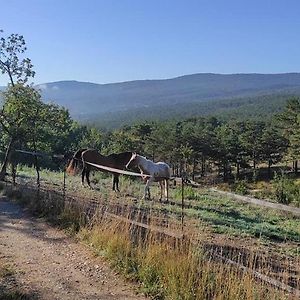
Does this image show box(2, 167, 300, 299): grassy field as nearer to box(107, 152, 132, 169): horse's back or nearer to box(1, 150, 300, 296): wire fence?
box(1, 150, 300, 296): wire fence

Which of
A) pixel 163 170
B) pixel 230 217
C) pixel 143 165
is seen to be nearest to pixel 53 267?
pixel 230 217

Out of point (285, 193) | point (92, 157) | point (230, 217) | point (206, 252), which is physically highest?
point (92, 157)

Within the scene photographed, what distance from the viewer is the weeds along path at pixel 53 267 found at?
5.10 m

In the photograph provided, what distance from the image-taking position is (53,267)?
595 cm

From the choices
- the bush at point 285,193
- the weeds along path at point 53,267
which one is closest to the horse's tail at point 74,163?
the weeds along path at point 53,267

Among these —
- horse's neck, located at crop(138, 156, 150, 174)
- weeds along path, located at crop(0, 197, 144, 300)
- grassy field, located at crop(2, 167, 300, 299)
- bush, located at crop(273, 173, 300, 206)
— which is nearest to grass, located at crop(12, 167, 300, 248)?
grassy field, located at crop(2, 167, 300, 299)

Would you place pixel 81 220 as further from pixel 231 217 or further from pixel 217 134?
pixel 217 134

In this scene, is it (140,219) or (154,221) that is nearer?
(154,221)

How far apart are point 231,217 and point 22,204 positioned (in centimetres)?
519

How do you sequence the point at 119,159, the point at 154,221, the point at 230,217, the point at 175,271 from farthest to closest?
the point at 119,159 → the point at 230,217 → the point at 154,221 → the point at 175,271

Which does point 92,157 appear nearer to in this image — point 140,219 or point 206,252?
point 140,219

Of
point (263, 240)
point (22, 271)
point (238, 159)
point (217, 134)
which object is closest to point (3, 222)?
point (22, 271)

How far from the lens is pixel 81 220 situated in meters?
7.76

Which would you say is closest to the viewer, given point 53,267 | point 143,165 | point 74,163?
point 53,267
